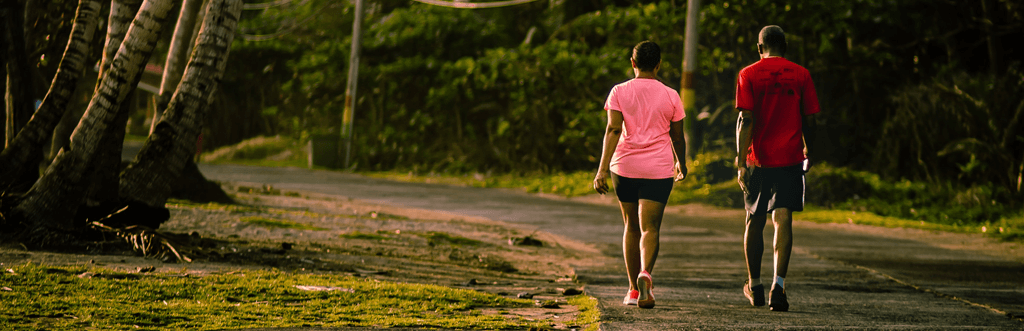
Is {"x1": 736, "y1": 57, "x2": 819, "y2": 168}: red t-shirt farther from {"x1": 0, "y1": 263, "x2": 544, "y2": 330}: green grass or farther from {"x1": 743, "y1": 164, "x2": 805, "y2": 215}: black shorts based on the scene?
{"x1": 0, "y1": 263, "x2": 544, "y2": 330}: green grass

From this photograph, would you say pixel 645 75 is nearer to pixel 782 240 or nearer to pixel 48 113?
pixel 782 240

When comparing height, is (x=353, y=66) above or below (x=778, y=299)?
above

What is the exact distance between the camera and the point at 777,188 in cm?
627

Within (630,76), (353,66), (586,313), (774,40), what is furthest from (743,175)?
(353,66)

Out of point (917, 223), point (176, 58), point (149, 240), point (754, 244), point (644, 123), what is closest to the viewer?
point (644, 123)

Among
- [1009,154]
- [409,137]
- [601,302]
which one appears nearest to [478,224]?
[601,302]

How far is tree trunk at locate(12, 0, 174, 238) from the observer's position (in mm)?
7996

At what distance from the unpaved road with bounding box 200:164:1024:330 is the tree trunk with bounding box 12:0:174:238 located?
12.9 feet

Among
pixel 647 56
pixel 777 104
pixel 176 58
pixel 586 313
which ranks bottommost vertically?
pixel 586 313

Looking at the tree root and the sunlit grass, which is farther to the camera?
the sunlit grass

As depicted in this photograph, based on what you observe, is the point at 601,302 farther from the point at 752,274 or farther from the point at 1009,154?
the point at 1009,154

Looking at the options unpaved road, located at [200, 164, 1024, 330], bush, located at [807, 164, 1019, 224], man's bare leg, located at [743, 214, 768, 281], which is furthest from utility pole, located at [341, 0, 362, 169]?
man's bare leg, located at [743, 214, 768, 281]

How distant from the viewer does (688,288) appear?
7695mm

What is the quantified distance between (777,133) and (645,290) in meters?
1.25
